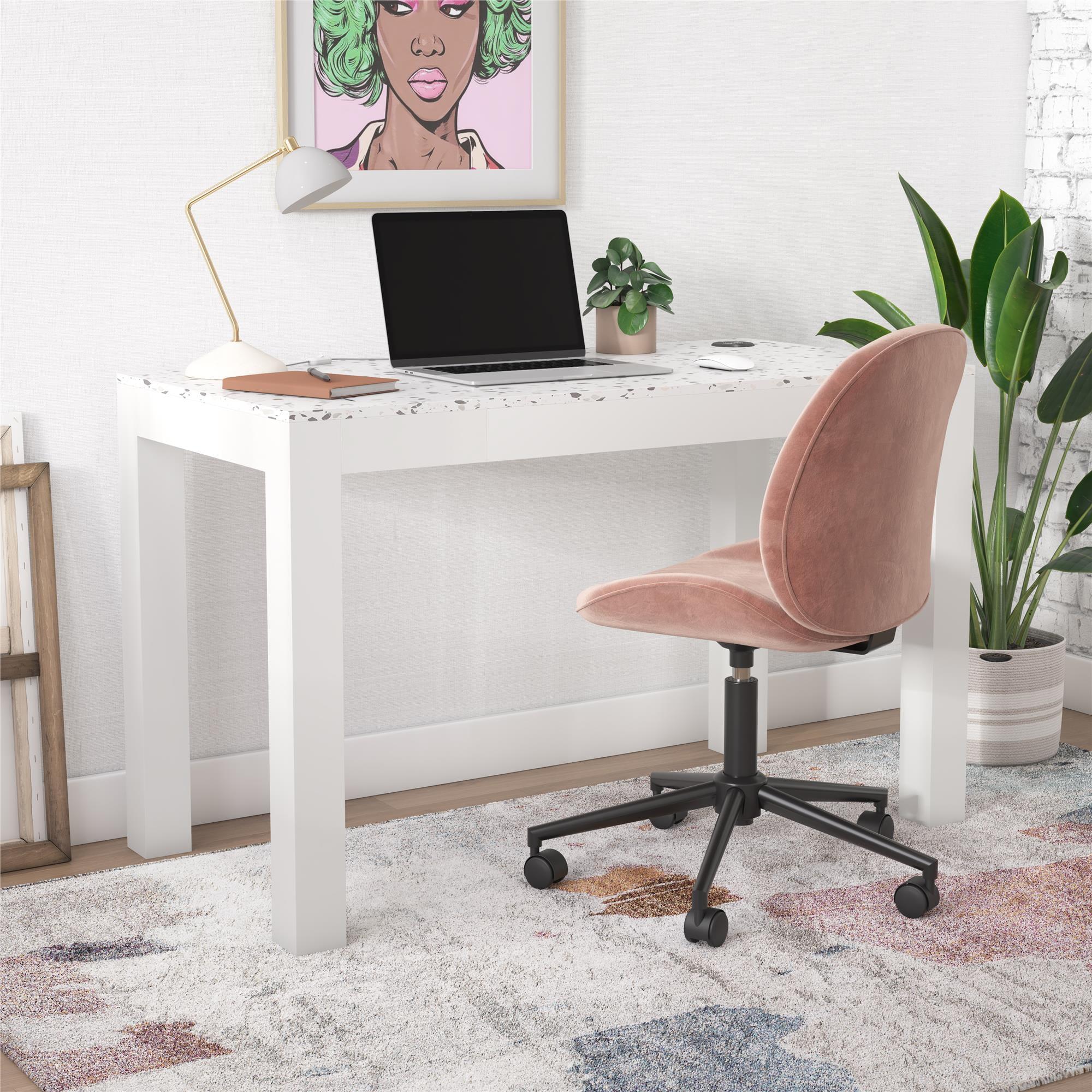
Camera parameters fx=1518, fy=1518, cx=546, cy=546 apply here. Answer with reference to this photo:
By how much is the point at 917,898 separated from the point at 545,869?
583mm

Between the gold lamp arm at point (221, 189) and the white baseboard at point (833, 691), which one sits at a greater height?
the gold lamp arm at point (221, 189)

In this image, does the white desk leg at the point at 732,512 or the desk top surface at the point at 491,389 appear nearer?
the desk top surface at the point at 491,389

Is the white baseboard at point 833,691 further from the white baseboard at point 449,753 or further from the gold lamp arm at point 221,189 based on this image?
the gold lamp arm at point 221,189

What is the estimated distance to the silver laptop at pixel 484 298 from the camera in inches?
101

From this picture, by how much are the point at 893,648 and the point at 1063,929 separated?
1.28m

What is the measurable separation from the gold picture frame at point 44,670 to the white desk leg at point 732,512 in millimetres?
1284

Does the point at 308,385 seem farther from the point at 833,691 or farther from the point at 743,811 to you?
the point at 833,691

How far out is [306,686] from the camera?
2191 millimetres

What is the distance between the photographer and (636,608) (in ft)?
7.61

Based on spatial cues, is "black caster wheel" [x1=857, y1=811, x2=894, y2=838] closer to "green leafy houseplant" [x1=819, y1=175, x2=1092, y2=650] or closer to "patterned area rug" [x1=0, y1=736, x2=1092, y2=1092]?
"patterned area rug" [x1=0, y1=736, x2=1092, y2=1092]

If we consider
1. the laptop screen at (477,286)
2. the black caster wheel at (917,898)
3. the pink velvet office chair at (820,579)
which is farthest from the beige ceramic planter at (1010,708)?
the laptop screen at (477,286)

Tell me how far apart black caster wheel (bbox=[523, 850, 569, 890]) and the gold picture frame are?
0.81 m

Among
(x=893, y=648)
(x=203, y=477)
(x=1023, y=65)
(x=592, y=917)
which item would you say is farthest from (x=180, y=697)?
(x=1023, y=65)

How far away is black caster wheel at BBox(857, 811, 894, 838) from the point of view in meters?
2.62
